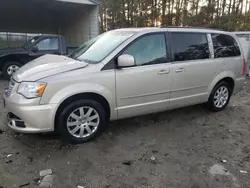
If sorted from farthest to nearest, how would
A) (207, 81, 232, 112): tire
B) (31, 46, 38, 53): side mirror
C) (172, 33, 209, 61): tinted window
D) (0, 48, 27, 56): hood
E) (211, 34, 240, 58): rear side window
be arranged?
(31, 46, 38, 53): side mirror < (0, 48, 27, 56): hood < (207, 81, 232, 112): tire < (211, 34, 240, 58): rear side window < (172, 33, 209, 61): tinted window

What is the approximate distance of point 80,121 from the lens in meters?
3.26

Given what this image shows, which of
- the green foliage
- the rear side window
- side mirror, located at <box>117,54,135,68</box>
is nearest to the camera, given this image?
side mirror, located at <box>117,54,135,68</box>

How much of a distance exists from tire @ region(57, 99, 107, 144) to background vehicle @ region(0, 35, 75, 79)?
4810 mm

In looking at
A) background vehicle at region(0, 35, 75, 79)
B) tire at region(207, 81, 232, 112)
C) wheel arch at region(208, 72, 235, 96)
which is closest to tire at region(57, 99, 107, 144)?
wheel arch at region(208, 72, 235, 96)

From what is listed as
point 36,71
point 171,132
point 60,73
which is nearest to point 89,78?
point 60,73

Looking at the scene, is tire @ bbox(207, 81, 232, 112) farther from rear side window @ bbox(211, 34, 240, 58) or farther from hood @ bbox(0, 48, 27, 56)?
hood @ bbox(0, 48, 27, 56)

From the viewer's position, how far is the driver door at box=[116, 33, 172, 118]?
11.2 feet

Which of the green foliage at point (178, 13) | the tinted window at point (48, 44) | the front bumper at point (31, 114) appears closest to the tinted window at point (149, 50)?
the front bumper at point (31, 114)

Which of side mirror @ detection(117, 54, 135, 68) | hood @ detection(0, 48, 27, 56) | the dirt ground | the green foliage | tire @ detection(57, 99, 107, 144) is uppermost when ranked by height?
the green foliage

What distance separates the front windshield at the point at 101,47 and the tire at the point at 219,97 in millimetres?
2176

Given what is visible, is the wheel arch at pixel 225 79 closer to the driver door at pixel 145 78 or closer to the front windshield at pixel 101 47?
the driver door at pixel 145 78

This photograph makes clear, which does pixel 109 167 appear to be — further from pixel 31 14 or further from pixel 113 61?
pixel 31 14

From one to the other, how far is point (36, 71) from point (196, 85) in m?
2.77

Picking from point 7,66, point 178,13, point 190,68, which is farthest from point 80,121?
point 178,13
